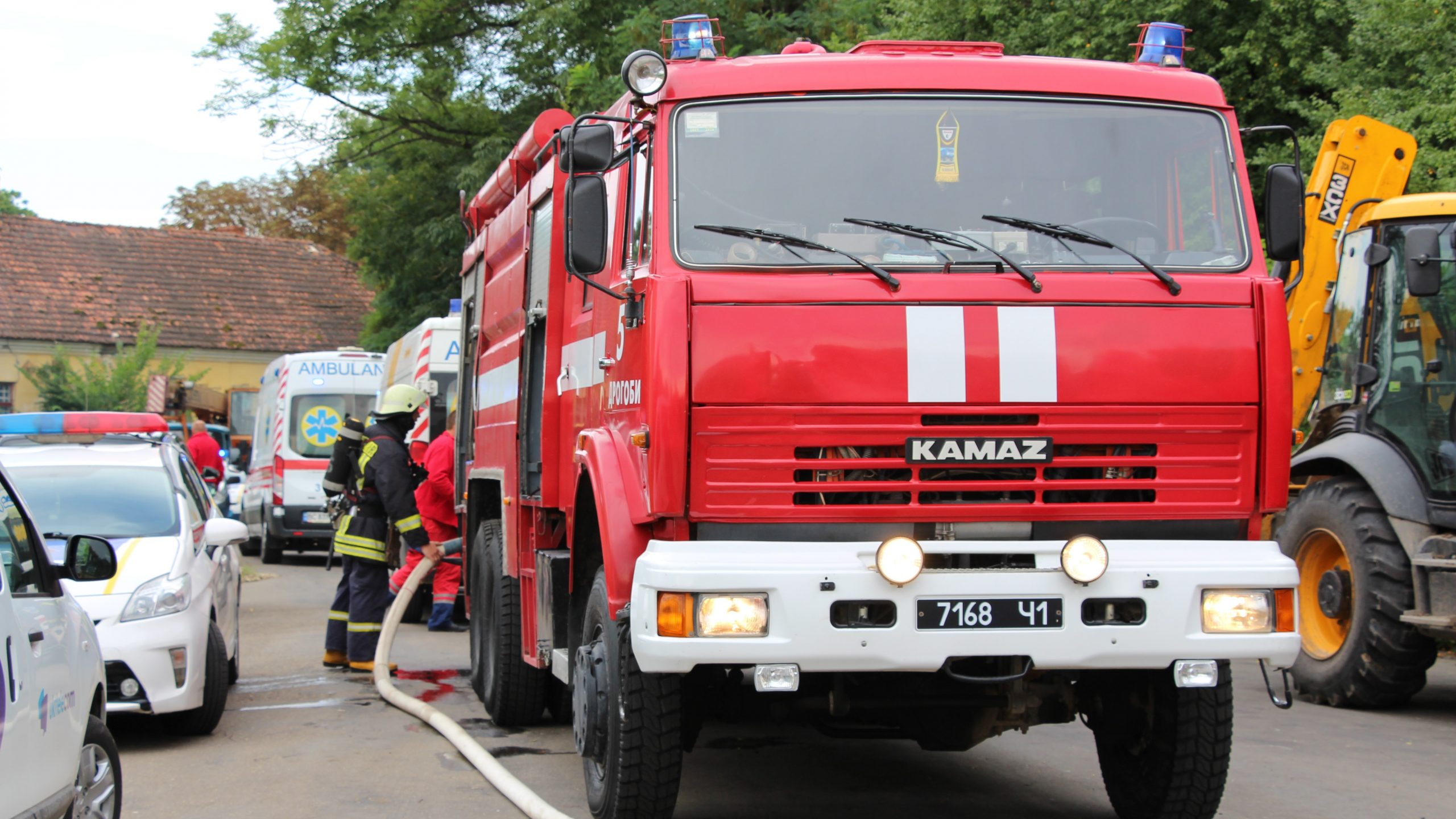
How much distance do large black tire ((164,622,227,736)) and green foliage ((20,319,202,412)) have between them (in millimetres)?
22553

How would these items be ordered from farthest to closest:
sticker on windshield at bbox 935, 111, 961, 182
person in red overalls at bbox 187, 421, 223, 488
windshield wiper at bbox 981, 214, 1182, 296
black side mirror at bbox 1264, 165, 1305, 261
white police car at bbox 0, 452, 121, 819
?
1. person in red overalls at bbox 187, 421, 223, 488
2. black side mirror at bbox 1264, 165, 1305, 261
3. sticker on windshield at bbox 935, 111, 961, 182
4. windshield wiper at bbox 981, 214, 1182, 296
5. white police car at bbox 0, 452, 121, 819

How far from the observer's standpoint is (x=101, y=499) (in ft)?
29.0

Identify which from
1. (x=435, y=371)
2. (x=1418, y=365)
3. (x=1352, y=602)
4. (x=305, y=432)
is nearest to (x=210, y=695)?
(x=1352, y=602)

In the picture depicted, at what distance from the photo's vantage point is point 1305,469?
9.66 metres

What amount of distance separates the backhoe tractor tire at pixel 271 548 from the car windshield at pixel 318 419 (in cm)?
138

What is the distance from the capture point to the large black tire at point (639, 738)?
530 centimetres

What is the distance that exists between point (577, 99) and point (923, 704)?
54.2 ft

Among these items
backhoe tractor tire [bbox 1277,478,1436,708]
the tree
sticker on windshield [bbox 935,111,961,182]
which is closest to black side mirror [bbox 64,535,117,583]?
sticker on windshield [bbox 935,111,961,182]

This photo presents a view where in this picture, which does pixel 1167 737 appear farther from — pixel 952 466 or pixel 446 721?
pixel 446 721

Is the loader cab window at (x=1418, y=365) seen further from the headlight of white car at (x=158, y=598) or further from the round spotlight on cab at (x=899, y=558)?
the headlight of white car at (x=158, y=598)

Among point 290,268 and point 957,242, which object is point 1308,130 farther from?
point 290,268

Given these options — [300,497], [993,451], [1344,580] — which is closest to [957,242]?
[993,451]

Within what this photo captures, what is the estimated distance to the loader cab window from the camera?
8.67 metres

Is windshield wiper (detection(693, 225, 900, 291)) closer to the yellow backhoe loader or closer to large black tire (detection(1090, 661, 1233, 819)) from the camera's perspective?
large black tire (detection(1090, 661, 1233, 819))
